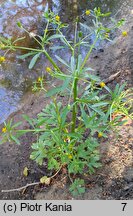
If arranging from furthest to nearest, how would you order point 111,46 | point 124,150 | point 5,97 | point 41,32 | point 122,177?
point 41,32 < point 111,46 < point 5,97 < point 124,150 < point 122,177

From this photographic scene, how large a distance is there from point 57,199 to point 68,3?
150 inches

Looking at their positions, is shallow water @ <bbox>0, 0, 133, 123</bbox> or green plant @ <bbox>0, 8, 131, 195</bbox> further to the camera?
shallow water @ <bbox>0, 0, 133, 123</bbox>

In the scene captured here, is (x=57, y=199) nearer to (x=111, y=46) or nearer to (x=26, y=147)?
(x=26, y=147)

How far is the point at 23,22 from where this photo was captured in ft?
17.1

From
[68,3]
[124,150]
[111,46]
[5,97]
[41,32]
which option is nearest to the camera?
[124,150]

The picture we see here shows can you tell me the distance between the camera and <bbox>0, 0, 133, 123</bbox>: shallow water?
420 centimetres

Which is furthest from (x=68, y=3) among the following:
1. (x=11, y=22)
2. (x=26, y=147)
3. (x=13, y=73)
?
(x=26, y=147)

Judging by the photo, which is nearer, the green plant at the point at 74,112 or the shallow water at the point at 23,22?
the green plant at the point at 74,112

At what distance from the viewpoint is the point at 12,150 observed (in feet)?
11.2

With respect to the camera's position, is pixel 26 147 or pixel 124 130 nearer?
pixel 124 130

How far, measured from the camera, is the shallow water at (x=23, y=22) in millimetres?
4199

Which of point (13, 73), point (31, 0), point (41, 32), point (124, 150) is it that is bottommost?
point (124, 150)

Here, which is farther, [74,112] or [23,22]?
[23,22]

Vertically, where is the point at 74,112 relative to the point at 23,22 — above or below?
below
